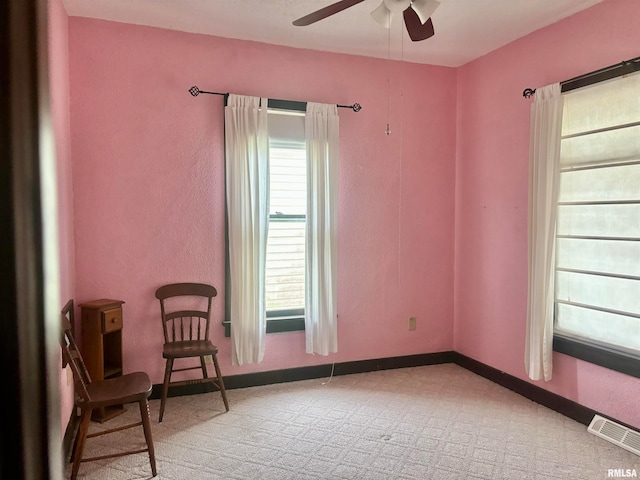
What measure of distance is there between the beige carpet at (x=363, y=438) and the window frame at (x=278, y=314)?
18.9 inches

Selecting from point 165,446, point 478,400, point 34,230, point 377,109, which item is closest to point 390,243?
point 377,109

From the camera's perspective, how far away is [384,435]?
9.13 feet

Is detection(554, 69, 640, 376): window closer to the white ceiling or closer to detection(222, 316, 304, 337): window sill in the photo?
the white ceiling

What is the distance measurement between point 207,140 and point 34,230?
3.25m

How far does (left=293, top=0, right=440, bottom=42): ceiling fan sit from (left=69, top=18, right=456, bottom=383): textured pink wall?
4.12 ft

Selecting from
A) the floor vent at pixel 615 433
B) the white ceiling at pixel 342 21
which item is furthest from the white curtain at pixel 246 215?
the floor vent at pixel 615 433

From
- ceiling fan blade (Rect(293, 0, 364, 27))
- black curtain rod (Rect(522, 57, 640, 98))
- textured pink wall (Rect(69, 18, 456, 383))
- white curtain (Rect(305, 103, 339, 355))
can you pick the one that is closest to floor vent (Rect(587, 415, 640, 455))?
textured pink wall (Rect(69, 18, 456, 383))

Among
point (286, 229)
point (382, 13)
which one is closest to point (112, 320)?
point (286, 229)

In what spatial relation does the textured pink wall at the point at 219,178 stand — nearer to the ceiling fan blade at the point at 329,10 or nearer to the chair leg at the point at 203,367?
the chair leg at the point at 203,367

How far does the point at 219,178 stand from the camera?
3.43 metres

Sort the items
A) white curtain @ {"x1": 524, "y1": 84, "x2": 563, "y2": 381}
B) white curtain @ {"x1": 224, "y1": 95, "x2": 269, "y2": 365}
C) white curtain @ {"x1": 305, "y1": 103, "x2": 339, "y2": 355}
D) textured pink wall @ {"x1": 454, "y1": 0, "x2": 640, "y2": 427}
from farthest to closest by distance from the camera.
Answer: white curtain @ {"x1": 305, "y1": 103, "x2": 339, "y2": 355} < white curtain @ {"x1": 224, "y1": 95, "x2": 269, "y2": 365} < white curtain @ {"x1": 524, "y1": 84, "x2": 563, "y2": 381} < textured pink wall @ {"x1": 454, "y1": 0, "x2": 640, "y2": 427}

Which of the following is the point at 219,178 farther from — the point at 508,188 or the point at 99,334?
the point at 508,188

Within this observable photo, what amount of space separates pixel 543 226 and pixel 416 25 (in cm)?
165

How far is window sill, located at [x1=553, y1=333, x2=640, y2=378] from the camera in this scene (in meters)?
2.62
